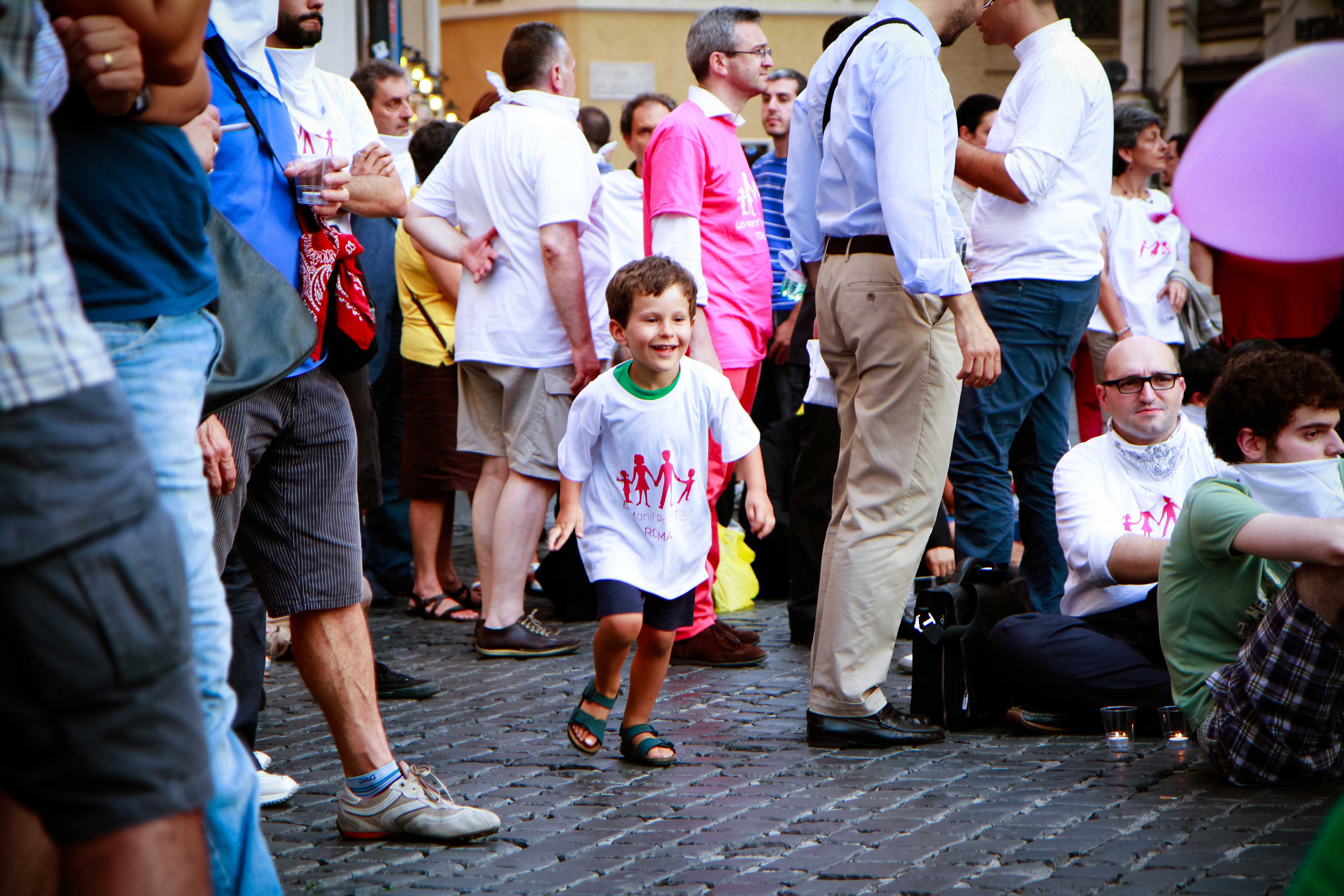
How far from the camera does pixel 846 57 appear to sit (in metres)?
4.23

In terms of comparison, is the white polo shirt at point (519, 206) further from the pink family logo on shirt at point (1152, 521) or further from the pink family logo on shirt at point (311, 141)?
the pink family logo on shirt at point (1152, 521)

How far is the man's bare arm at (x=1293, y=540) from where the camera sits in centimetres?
339

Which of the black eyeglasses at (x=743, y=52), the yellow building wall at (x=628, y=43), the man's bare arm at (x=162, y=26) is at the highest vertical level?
the yellow building wall at (x=628, y=43)

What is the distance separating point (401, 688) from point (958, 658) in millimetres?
1860

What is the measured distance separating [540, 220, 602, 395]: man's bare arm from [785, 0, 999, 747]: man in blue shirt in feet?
5.17

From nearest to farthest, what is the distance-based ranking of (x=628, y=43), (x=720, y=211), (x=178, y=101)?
(x=178, y=101), (x=720, y=211), (x=628, y=43)

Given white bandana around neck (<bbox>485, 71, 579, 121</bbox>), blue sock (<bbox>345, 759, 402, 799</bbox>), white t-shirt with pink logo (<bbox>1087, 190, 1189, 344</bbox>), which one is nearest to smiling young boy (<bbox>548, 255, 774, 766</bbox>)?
blue sock (<bbox>345, 759, 402, 799</bbox>)

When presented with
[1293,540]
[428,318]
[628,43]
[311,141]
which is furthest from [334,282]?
[628,43]

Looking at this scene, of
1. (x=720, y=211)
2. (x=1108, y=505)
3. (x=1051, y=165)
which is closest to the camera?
(x=1108, y=505)

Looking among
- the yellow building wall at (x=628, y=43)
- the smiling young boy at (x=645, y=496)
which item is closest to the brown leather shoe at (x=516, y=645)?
the smiling young boy at (x=645, y=496)

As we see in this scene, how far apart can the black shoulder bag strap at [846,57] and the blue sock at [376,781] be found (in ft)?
7.23

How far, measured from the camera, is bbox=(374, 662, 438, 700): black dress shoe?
4.94m

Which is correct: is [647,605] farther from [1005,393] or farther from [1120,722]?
[1005,393]

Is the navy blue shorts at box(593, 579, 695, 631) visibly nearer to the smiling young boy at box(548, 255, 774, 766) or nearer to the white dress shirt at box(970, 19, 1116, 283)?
the smiling young boy at box(548, 255, 774, 766)
